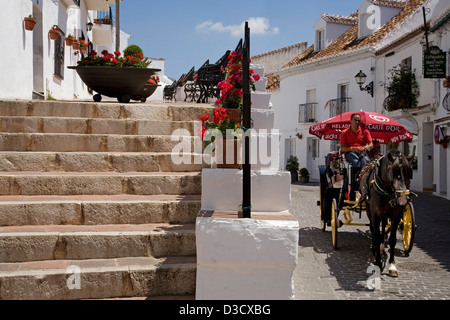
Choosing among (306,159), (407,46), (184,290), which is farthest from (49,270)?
(306,159)

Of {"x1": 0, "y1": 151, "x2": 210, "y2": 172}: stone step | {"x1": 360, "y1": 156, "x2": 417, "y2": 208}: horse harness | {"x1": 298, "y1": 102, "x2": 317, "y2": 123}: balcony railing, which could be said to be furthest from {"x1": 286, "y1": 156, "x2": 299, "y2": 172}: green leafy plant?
{"x1": 0, "y1": 151, "x2": 210, "y2": 172}: stone step

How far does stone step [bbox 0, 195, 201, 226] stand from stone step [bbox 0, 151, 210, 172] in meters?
0.68

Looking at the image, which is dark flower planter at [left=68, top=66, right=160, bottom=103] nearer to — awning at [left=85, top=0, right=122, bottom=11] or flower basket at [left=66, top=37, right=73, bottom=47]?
flower basket at [left=66, top=37, right=73, bottom=47]

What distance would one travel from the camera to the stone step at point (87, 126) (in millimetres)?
6648

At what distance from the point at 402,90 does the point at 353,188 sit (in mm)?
14239

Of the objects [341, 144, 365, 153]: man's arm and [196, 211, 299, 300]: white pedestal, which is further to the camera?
[341, 144, 365, 153]: man's arm

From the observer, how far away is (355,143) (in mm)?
8297

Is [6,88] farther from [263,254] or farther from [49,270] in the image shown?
[263,254]

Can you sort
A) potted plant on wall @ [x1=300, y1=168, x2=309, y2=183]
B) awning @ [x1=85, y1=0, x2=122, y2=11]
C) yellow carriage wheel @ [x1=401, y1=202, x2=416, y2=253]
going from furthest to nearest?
potted plant on wall @ [x1=300, y1=168, x2=309, y2=183] → awning @ [x1=85, y1=0, x2=122, y2=11] → yellow carriage wheel @ [x1=401, y1=202, x2=416, y2=253]

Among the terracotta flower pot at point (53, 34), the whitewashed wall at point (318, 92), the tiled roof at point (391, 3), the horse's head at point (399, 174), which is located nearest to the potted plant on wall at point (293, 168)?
the whitewashed wall at point (318, 92)

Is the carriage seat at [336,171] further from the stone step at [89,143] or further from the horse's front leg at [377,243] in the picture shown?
the stone step at [89,143]

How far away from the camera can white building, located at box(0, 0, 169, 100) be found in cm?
896

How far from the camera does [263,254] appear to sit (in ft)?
12.6

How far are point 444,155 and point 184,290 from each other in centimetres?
1619
